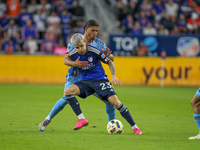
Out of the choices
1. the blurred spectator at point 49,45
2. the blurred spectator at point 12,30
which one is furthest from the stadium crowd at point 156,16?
the blurred spectator at point 12,30

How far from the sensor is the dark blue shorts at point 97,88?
257 inches

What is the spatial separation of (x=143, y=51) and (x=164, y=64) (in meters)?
1.73

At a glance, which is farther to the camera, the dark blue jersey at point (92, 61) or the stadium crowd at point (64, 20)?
the stadium crowd at point (64, 20)

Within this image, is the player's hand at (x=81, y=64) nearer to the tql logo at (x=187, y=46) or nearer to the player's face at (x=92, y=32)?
the player's face at (x=92, y=32)

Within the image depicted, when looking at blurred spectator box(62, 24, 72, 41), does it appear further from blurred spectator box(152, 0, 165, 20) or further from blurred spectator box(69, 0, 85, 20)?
blurred spectator box(152, 0, 165, 20)

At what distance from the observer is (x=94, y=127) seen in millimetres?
7422

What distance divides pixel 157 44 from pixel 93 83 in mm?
13672

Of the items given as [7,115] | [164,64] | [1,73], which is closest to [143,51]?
[164,64]

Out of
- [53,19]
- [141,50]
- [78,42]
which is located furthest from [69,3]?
[78,42]

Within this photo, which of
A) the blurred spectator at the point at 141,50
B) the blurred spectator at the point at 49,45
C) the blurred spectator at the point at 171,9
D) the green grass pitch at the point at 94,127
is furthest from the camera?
the blurred spectator at the point at 171,9

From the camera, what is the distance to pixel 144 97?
528 inches

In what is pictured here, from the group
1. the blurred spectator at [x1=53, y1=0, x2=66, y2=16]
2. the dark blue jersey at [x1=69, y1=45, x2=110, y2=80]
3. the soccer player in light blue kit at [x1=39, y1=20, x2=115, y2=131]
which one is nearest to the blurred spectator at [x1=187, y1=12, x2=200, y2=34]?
the blurred spectator at [x1=53, y1=0, x2=66, y2=16]

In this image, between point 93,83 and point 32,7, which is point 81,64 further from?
point 32,7

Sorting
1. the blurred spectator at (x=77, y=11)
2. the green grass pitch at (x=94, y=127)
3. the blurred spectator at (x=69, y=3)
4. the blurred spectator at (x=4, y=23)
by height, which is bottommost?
the green grass pitch at (x=94, y=127)
